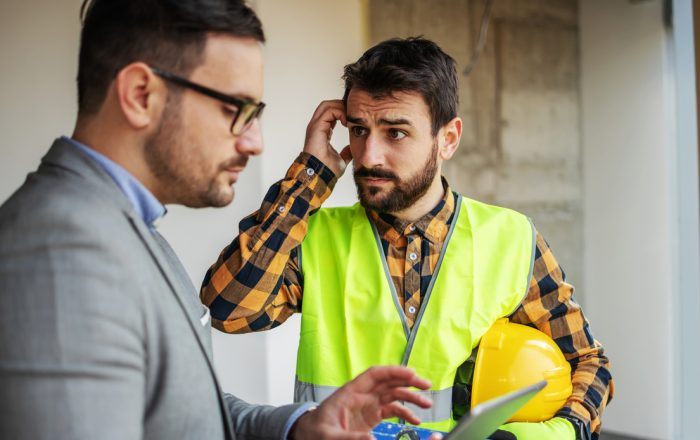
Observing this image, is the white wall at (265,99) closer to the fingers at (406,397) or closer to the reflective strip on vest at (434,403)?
the reflective strip on vest at (434,403)

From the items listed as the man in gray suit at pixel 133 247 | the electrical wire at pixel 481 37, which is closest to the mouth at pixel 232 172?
the man in gray suit at pixel 133 247

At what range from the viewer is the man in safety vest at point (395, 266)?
2.01 metres

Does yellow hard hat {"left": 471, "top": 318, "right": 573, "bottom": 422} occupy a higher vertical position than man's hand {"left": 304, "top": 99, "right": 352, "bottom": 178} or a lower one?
lower

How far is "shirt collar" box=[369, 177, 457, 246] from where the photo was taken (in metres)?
2.14

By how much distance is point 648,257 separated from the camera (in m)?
5.20

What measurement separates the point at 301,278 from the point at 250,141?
2.64 ft

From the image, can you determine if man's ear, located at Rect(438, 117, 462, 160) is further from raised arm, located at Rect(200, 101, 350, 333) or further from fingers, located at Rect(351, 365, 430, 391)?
fingers, located at Rect(351, 365, 430, 391)

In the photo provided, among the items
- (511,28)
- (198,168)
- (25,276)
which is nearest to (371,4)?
(511,28)

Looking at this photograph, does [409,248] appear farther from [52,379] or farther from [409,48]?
[52,379]

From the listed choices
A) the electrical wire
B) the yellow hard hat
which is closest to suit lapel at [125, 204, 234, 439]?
the yellow hard hat

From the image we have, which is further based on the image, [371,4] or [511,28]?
[511,28]

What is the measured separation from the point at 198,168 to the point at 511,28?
13.5 feet

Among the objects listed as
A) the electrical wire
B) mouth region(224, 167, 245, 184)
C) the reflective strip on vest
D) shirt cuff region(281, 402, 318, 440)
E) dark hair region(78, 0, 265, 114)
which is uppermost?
the electrical wire

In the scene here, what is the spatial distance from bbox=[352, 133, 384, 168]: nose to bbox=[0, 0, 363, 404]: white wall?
4.76 feet
